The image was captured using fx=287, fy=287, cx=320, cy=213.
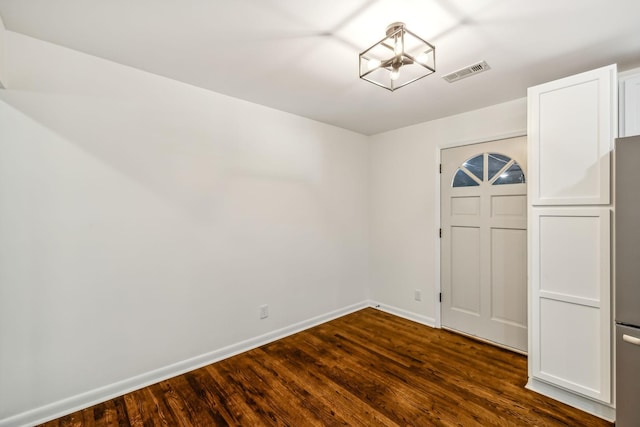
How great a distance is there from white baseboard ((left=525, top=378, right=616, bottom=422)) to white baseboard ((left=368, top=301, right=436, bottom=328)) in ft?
4.02

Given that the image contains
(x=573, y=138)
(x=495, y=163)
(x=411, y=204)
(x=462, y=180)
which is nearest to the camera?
(x=573, y=138)

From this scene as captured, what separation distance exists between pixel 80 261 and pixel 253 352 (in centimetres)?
164

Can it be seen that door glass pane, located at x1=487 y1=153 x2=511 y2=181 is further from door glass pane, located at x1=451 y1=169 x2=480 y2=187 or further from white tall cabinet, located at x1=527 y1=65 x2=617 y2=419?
white tall cabinet, located at x1=527 y1=65 x2=617 y2=419

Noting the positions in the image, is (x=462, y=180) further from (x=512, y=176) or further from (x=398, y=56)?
(x=398, y=56)

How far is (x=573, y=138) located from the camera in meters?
2.00

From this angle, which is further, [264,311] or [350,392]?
[264,311]

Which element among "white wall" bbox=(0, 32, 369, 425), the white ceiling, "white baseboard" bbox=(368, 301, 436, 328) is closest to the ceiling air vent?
the white ceiling

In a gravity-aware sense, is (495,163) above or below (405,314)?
above

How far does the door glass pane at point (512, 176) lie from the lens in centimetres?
275

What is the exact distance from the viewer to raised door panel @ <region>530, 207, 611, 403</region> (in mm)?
1888

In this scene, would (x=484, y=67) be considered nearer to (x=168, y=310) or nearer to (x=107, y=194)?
(x=107, y=194)

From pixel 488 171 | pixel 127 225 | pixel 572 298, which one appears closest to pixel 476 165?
pixel 488 171

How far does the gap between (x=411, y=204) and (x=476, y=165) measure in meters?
0.85

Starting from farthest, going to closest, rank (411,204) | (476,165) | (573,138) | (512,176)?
→ (411,204)
(476,165)
(512,176)
(573,138)
